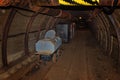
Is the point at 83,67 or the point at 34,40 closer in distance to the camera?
the point at 83,67

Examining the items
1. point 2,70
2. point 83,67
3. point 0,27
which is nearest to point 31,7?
point 0,27

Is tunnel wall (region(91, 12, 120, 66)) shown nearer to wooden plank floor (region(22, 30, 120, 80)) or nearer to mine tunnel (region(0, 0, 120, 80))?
mine tunnel (region(0, 0, 120, 80))

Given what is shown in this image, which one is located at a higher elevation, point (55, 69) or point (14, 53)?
point (14, 53)

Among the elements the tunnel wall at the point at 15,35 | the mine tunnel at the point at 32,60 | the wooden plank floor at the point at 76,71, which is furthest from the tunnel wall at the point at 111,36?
the tunnel wall at the point at 15,35

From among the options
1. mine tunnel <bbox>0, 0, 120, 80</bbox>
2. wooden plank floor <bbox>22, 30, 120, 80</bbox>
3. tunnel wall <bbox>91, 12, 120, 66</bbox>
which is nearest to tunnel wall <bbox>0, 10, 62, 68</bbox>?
mine tunnel <bbox>0, 0, 120, 80</bbox>

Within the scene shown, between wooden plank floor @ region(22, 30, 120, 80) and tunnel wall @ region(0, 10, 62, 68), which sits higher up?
tunnel wall @ region(0, 10, 62, 68)

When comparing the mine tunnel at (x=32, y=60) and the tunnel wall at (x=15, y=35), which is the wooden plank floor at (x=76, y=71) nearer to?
the mine tunnel at (x=32, y=60)

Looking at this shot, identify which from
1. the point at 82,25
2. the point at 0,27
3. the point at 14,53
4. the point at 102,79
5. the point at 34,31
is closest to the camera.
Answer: the point at 0,27

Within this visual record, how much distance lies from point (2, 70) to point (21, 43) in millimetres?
2532

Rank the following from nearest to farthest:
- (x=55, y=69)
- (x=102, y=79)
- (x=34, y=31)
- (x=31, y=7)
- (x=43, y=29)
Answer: (x=31, y=7) < (x=102, y=79) < (x=55, y=69) < (x=34, y=31) < (x=43, y=29)

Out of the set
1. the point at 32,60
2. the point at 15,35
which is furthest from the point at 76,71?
the point at 15,35

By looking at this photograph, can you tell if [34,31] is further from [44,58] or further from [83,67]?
[83,67]

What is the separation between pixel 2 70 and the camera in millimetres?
7586

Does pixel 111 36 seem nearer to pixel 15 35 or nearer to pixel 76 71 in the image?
pixel 76 71
